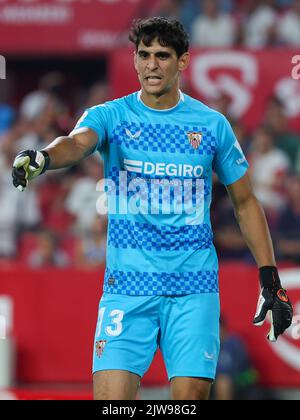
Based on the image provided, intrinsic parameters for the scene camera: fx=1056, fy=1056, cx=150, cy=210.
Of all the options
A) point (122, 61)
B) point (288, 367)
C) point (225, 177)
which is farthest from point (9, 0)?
point (225, 177)

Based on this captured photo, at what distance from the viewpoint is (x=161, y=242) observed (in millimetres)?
5910

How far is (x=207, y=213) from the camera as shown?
6.09 meters

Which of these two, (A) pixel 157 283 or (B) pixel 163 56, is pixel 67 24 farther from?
(A) pixel 157 283

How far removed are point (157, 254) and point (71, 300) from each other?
536cm

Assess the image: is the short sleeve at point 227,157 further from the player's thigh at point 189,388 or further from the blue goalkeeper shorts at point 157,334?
the player's thigh at point 189,388

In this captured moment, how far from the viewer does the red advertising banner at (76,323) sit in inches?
429

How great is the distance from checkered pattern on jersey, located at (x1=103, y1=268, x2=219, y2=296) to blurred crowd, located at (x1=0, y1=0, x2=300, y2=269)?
4566 mm

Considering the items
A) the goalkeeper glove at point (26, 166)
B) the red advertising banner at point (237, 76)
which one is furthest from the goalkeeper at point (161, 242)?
the red advertising banner at point (237, 76)

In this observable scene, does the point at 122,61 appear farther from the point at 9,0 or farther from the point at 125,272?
the point at 125,272

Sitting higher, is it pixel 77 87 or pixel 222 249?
A: pixel 77 87

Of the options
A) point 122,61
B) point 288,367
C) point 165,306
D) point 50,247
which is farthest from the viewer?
point 122,61

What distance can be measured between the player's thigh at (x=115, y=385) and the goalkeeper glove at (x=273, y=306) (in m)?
0.78

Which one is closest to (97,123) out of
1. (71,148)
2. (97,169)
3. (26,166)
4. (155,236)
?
(71,148)

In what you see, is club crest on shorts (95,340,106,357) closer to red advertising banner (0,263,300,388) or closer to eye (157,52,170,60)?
eye (157,52,170,60)
